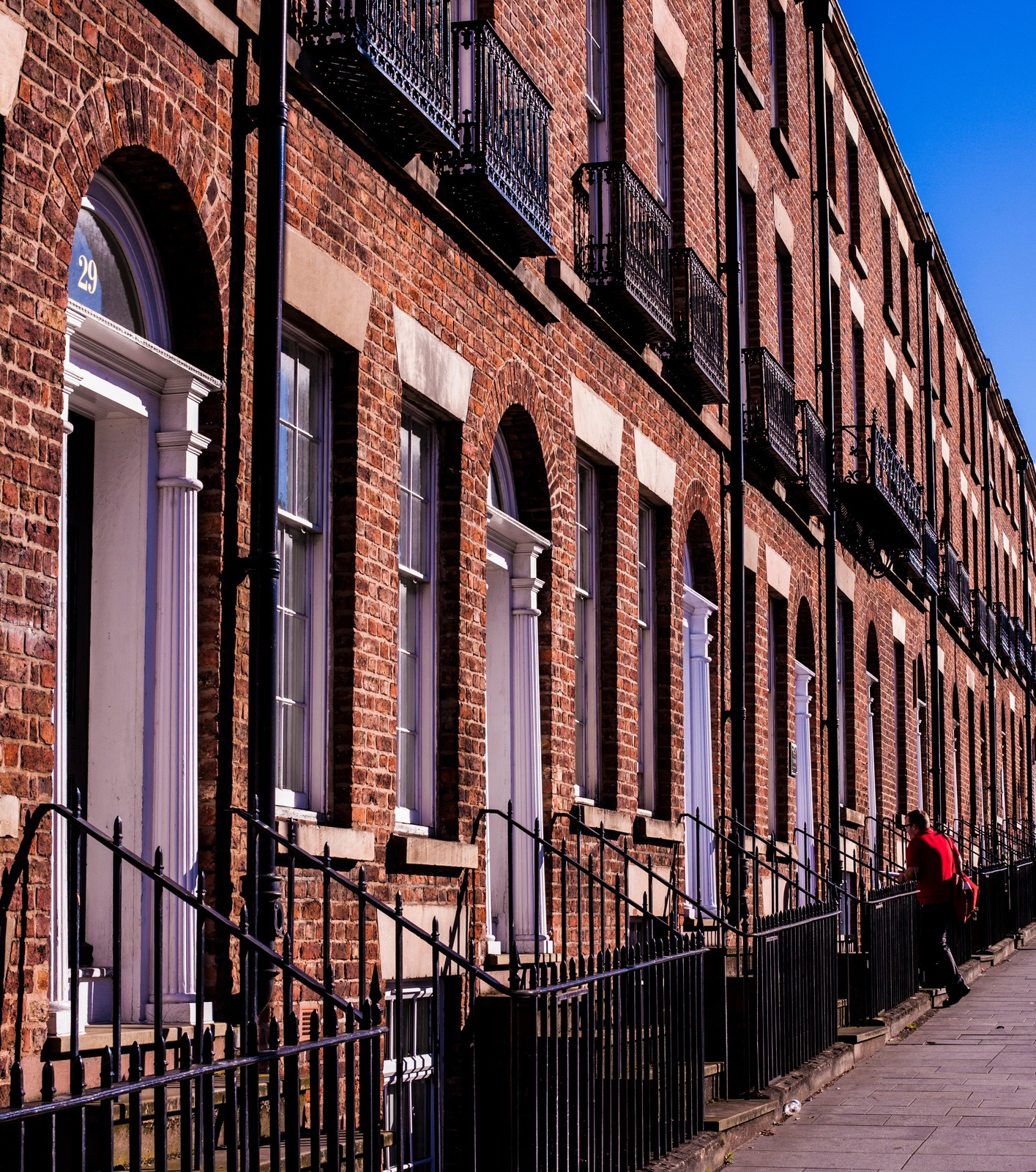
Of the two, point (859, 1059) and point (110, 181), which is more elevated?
point (110, 181)

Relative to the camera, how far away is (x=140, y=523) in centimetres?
687

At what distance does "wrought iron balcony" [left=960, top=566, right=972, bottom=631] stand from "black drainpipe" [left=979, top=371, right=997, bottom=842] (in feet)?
8.18

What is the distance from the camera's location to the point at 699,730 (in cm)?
1451

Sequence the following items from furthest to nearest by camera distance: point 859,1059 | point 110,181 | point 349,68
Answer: point 859,1059 → point 349,68 → point 110,181

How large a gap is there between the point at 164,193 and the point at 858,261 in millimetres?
17090

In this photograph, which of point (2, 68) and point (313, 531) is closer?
point (2, 68)

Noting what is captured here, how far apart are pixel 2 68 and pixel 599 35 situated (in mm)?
7829

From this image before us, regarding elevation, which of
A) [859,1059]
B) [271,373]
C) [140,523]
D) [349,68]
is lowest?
[859,1059]

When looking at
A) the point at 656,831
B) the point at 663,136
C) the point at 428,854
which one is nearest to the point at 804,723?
the point at 656,831

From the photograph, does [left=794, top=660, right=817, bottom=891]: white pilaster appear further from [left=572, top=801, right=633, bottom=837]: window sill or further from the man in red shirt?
[left=572, top=801, right=633, bottom=837]: window sill

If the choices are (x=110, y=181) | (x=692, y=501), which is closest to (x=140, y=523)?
(x=110, y=181)

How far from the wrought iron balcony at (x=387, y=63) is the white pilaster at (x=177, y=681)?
Result: 6.21 ft

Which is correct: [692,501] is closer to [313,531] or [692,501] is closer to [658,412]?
[658,412]

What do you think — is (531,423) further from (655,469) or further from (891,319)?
(891,319)
